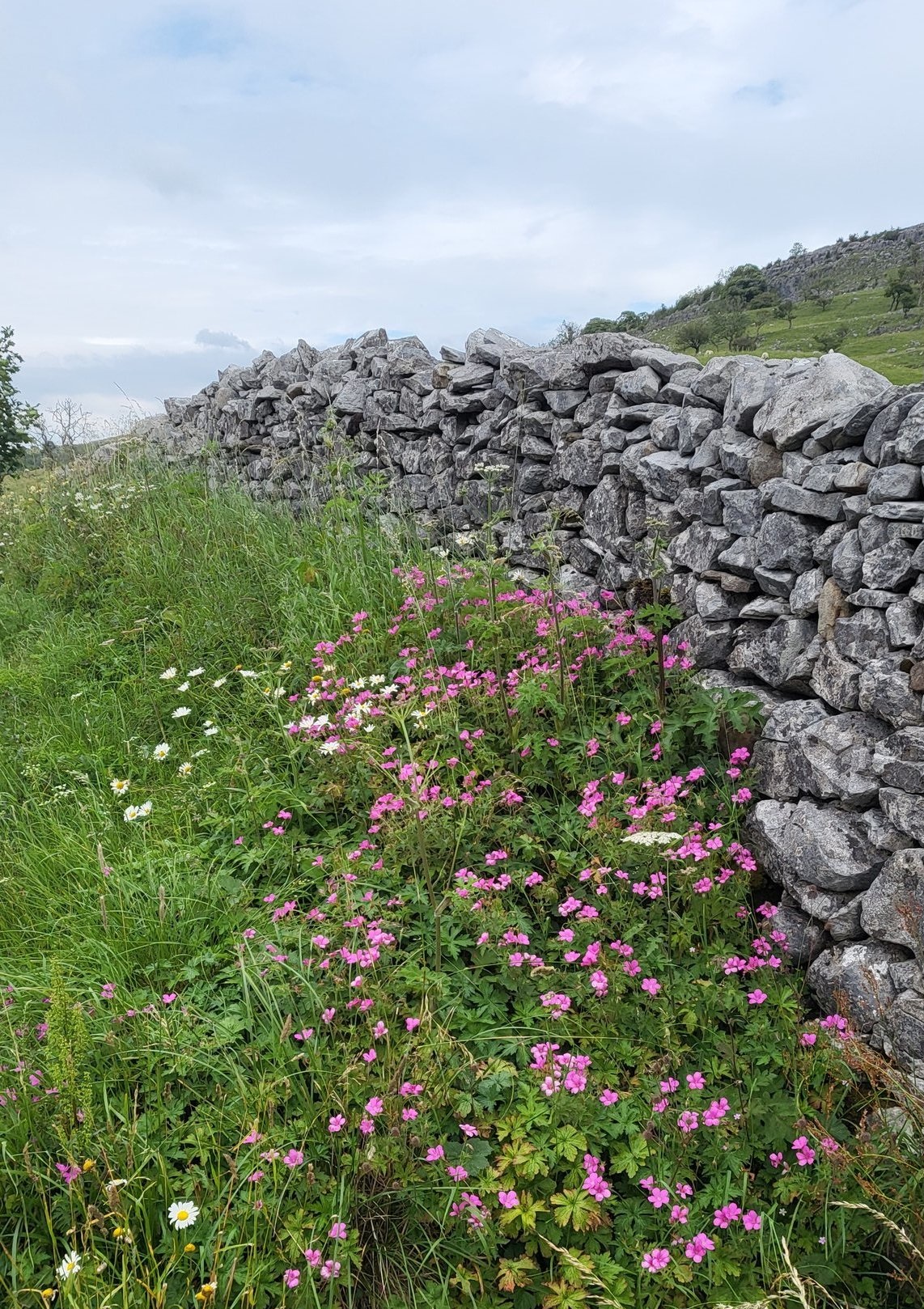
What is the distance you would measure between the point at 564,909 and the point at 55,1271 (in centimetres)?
177

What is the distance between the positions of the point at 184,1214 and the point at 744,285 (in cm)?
3102

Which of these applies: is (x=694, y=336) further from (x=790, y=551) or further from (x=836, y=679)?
(x=836, y=679)

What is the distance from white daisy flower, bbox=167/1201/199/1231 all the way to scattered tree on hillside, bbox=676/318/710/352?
20.8m

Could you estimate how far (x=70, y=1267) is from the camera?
1.91 m

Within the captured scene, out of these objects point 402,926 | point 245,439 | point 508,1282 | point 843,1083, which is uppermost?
point 245,439

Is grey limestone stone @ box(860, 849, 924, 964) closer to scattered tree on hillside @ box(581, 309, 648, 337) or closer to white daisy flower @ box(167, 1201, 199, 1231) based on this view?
white daisy flower @ box(167, 1201, 199, 1231)

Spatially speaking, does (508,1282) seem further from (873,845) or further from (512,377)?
(512,377)

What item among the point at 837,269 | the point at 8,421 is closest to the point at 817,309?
the point at 837,269

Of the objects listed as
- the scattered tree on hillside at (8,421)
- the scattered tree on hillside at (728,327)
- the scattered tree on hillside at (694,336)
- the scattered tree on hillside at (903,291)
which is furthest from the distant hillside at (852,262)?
the scattered tree on hillside at (8,421)

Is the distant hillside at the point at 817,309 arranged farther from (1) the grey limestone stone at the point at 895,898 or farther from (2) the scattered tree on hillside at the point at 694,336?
(1) the grey limestone stone at the point at 895,898

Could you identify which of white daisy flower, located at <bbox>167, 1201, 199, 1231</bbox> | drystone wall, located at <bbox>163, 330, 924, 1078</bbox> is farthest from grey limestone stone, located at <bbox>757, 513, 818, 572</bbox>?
white daisy flower, located at <bbox>167, 1201, 199, 1231</bbox>

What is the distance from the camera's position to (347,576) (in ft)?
18.1

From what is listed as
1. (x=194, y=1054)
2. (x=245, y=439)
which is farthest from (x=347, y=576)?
(x=245, y=439)

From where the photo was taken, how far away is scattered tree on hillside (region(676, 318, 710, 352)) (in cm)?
2056
